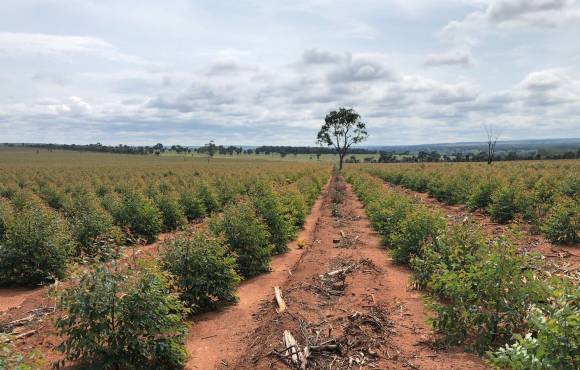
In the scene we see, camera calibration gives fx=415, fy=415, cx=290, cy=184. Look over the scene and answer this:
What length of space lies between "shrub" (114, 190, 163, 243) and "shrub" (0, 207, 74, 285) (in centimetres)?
510

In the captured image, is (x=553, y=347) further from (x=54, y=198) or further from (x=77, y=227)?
(x=54, y=198)

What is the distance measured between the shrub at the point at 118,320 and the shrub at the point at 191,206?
15.1 m

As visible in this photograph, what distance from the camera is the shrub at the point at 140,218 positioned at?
53.1ft

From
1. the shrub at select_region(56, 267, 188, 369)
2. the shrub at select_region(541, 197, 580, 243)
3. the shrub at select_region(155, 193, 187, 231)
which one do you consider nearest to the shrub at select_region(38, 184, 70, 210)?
the shrub at select_region(155, 193, 187, 231)

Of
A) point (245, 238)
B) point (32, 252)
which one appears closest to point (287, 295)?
point (245, 238)

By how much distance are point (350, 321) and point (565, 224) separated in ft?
35.0

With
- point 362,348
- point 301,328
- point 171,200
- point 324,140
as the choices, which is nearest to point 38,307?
point 301,328

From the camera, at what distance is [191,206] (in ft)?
68.7

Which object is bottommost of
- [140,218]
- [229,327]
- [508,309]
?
[229,327]

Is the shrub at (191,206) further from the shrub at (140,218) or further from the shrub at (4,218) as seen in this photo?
the shrub at (4,218)

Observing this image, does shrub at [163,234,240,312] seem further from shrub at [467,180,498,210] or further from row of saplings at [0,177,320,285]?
shrub at [467,180,498,210]

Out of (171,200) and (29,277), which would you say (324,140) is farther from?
(29,277)

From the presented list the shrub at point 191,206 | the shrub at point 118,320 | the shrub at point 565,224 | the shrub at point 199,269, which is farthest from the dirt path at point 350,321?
the shrub at point 191,206

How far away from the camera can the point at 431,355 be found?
619 cm
